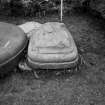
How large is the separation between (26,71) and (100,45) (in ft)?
5.46

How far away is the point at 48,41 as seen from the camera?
2.67m

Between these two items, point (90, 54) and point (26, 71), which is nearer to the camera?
point (26, 71)

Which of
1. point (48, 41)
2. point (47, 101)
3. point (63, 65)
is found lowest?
point (47, 101)

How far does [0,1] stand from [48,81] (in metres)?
2.82

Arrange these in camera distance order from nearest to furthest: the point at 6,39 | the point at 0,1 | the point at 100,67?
the point at 6,39 < the point at 100,67 < the point at 0,1

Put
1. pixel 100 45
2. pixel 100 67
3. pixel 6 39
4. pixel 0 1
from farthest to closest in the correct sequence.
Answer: pixel 0 1
pixel 100 45
pixel 100 67
pixel 6 39

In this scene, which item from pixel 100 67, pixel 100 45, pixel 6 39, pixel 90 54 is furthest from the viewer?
pixel 100 45

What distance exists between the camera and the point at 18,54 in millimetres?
2668

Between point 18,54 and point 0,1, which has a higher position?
point 0,1

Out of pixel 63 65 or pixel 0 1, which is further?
pixel 0 1

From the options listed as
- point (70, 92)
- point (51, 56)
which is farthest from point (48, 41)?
point (70, 92)

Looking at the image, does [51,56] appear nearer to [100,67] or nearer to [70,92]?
[70,92]

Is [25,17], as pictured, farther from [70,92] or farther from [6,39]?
[70,92]

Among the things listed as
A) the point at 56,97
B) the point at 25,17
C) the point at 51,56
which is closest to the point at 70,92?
the point at 56,97
